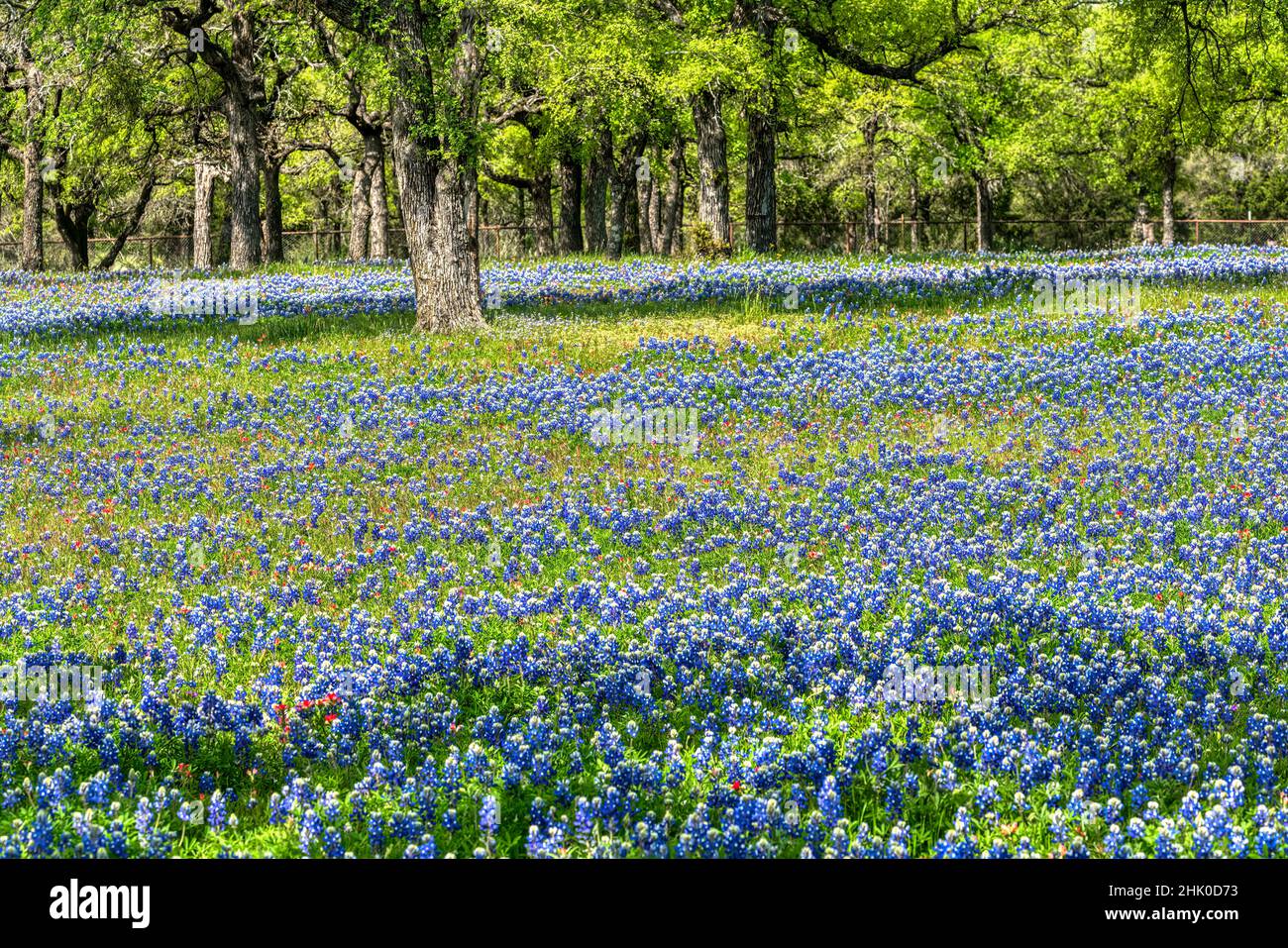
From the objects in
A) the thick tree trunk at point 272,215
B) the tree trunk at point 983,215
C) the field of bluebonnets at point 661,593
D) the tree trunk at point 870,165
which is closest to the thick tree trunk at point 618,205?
the tree trunk at point 870,165

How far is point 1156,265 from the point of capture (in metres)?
24.3

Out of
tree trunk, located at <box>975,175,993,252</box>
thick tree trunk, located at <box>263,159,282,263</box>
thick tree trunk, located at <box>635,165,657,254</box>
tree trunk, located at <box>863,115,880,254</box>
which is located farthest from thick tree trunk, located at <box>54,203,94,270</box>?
tree trunk, located at <box>975,175,993,252</box>

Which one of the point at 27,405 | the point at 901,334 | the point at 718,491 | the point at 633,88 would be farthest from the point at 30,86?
the point at 718,491

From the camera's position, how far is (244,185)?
29.4 meters

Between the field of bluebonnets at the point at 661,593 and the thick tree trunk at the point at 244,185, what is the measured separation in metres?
13.2

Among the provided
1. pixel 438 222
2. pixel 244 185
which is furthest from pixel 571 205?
pixel 438 222

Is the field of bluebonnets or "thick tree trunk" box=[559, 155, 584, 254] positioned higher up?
"thick tree trunk" box=[559, 155, 584, 254]

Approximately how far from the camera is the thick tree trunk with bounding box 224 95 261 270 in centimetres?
2952

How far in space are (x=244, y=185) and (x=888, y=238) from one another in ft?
117

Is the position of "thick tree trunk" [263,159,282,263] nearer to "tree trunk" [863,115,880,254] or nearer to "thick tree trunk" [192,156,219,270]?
"thick tree trunk" [192,156,219,270]

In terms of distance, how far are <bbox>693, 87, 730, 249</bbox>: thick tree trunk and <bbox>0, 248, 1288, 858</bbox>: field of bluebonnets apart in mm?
12242

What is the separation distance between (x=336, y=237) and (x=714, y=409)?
193 feet

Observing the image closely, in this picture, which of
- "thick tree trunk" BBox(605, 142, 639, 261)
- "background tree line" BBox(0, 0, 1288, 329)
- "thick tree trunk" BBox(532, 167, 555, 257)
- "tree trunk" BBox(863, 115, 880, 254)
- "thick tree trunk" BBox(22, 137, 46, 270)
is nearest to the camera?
"background tree line" BBox(0, 0, 1288, 329)

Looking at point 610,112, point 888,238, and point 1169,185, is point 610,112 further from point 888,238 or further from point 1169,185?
point 1169,185
